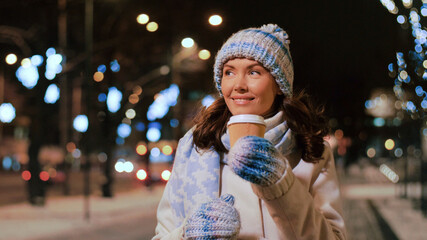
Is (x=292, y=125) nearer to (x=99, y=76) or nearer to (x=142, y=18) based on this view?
(x=142, y=18)

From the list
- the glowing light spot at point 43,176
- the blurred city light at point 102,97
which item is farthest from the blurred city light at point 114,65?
the glowing light spot at point 43,176

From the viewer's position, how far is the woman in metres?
2.17

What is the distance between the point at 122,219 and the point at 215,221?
1319cm

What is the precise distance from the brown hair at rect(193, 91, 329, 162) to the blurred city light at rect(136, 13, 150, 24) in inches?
683

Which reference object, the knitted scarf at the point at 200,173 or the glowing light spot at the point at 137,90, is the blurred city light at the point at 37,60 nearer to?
the glowing light spot at the point at 137,90

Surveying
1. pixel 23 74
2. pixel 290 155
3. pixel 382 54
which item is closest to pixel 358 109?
pixel 382 54

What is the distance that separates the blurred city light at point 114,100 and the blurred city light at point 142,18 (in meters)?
2.67

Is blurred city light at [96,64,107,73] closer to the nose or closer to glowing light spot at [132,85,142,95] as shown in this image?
glowing light spot at [132,85,142,95]

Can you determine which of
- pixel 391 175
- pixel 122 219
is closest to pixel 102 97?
pixel 122 219

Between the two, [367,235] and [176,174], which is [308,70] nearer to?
[367,235]

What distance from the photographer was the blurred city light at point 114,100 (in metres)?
20.9

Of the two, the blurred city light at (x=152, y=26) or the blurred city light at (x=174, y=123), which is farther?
the blurred city light at (x=174, y=123)

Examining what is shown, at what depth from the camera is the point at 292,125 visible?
2379mm

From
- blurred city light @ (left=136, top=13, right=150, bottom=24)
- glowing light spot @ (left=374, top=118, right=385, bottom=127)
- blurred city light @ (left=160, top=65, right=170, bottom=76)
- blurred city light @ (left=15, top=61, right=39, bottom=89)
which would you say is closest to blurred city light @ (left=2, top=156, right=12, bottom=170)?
blurred city light @ (left=160, top=65, right=170, bottom=76)
